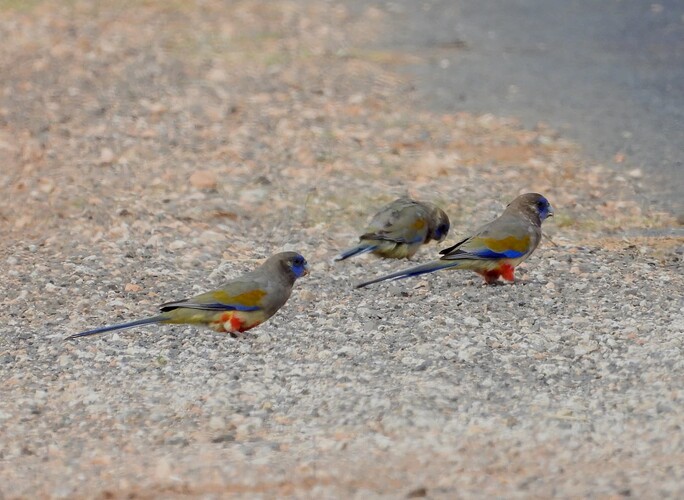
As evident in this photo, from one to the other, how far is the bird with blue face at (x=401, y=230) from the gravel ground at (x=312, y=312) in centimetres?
22

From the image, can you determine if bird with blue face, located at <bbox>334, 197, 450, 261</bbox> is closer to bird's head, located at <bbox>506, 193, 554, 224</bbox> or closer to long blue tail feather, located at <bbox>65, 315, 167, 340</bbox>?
bird's head, located at <bbox>506, 193, 554, 224</bbox>

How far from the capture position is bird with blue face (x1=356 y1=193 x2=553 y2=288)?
21.7 ft

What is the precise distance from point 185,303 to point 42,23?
934 cm

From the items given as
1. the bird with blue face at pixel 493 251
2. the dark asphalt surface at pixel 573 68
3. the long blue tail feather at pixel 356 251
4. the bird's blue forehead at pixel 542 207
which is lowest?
the dark asphalt surface at pixel 573 68

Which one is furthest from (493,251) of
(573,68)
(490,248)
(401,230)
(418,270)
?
(573,68)

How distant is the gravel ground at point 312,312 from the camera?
4.70 m

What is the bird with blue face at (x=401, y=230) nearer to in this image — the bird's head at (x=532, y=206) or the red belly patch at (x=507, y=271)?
the bird's head at (x=532, y=206)

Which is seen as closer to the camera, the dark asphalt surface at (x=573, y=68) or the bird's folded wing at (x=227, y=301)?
the bird's folded wing at (x=227, y=301)

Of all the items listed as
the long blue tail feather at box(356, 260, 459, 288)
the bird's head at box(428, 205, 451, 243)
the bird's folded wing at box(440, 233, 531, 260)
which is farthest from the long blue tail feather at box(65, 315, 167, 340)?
the bird's head at box(428, 205, 451, 243)

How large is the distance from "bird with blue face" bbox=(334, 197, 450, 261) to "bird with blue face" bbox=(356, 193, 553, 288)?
0.45 metres

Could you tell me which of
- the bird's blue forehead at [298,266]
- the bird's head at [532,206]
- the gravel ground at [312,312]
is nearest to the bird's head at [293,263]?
the bird's blue forehead at [298,266]

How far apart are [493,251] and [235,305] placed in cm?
137

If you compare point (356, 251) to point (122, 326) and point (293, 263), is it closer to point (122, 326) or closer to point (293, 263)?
point (293, 263)

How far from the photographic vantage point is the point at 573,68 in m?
12.3
